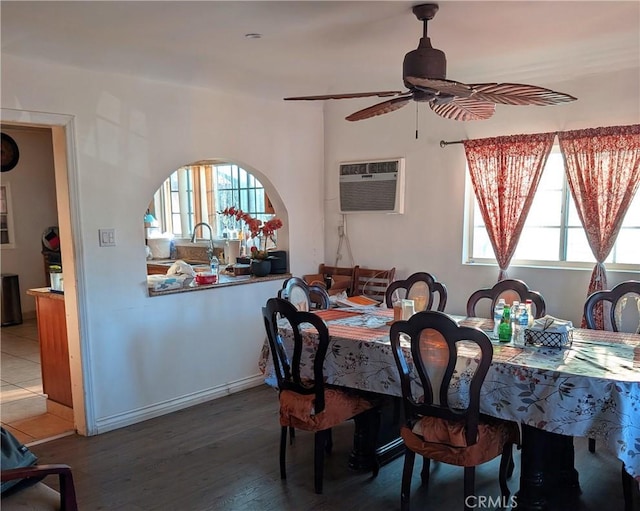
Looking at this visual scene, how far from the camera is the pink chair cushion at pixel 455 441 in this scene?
234cm

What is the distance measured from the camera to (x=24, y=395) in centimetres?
440

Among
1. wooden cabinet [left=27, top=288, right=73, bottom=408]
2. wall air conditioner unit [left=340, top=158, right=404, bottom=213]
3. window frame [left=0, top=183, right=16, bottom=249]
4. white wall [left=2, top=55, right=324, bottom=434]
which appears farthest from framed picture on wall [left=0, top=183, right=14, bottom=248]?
wall air conditioner unit [left=340, top=158, right=404, bottom=213]

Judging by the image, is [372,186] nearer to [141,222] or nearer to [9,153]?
[141,222]

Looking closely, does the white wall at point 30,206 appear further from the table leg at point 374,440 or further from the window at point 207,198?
the table leg at point 374,440

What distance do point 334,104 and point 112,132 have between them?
6.98 ft

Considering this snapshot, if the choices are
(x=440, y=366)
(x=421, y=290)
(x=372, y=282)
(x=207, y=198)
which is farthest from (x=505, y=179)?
(x=207, y=198)

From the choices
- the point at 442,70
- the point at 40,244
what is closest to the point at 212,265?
the point at 442,70

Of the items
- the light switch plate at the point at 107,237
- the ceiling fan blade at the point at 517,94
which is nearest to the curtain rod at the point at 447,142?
the ceiling fan blade at the point at 517,94

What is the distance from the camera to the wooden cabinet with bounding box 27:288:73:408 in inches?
150

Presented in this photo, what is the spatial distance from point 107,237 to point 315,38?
187cm

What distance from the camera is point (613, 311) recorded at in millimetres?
3117

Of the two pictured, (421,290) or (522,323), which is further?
(421,290)

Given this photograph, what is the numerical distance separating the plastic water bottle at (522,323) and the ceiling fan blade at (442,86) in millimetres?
1179

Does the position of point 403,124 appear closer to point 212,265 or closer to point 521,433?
point 212,265
